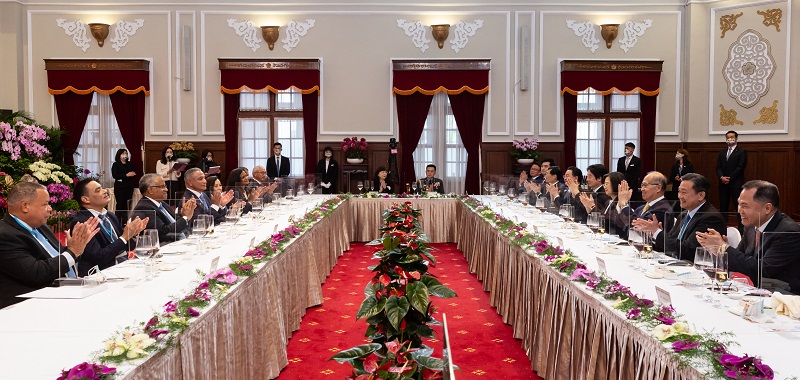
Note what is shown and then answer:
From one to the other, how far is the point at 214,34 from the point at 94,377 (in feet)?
36.9

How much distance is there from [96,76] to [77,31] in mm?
897

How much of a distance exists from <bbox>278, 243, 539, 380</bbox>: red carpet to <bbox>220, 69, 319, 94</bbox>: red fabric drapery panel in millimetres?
5535

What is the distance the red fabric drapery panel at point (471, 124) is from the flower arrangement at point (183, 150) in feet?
15.5

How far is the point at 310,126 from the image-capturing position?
12305 millimetres

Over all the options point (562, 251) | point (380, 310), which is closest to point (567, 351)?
point (562, 251)

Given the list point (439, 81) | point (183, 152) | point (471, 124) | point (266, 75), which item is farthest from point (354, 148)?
point (183, 152)

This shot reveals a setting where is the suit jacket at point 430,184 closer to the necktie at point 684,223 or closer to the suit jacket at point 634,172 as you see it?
the suit jacket at point 634,172

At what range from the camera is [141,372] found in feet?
6.76

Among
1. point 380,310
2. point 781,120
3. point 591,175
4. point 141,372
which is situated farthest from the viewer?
point 781,120

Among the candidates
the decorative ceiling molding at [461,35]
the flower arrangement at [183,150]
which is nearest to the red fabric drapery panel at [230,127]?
the flower arrangement at [183,150]

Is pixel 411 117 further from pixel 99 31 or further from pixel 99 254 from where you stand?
pixel 99 254

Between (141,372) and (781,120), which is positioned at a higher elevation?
(781,120)

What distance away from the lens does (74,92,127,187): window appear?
12445 millimetres

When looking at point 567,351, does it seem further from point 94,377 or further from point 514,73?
point 514,73
